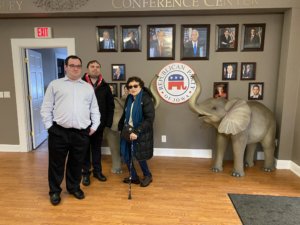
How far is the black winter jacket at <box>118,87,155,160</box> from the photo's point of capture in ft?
9.05

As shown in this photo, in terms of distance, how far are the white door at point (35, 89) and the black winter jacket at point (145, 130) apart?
261 centimetres

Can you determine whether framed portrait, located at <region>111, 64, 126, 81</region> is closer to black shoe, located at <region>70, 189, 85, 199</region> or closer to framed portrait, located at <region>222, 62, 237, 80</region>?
framed portrait, located at <region>222, 62, 237, 80</region>

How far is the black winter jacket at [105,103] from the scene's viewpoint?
9.82ft

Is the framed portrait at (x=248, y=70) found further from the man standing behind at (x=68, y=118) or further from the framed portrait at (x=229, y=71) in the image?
the man standing behind at (x=68, y=118)

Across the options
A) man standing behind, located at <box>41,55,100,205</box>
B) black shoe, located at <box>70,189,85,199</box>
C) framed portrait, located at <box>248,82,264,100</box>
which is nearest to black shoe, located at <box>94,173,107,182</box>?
black shoe, located at <box>70,189,85,199</box>

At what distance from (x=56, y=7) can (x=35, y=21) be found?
0.70 meters

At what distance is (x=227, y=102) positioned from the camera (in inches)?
137

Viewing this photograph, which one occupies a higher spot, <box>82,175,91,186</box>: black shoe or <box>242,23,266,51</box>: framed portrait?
<box>242,23,266,51</box>: framed portrait

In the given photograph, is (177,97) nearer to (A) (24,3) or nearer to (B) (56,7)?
(B) (56,7)

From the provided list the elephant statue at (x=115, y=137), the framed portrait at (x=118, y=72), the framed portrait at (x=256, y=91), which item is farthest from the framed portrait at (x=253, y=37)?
the elephant statue at (x=115, y=137)

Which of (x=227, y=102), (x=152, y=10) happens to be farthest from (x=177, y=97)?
(x=152, y=10)

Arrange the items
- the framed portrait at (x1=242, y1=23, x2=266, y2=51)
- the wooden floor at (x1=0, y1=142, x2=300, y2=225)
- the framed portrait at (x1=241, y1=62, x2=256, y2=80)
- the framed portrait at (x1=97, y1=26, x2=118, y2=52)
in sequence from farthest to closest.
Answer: the framed portrait at (x1=97, y1=26, x2=118, y2=52), the framed portrait at (x1=241, y1=62, x2=256, y2=80), the framed portrait at (x1=242, y1=23, x2=266, y2=51), the wooden floor at (x1=0, y1=142, x2=300, y2=225)

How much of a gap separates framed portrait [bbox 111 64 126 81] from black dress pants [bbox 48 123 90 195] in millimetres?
1648

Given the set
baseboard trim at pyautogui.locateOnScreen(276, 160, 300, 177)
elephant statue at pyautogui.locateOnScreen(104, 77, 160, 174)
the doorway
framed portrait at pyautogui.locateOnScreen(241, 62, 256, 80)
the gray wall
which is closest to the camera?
elephant statue at pyautogui.locateOnScreen(104, 77, 160, 174)
